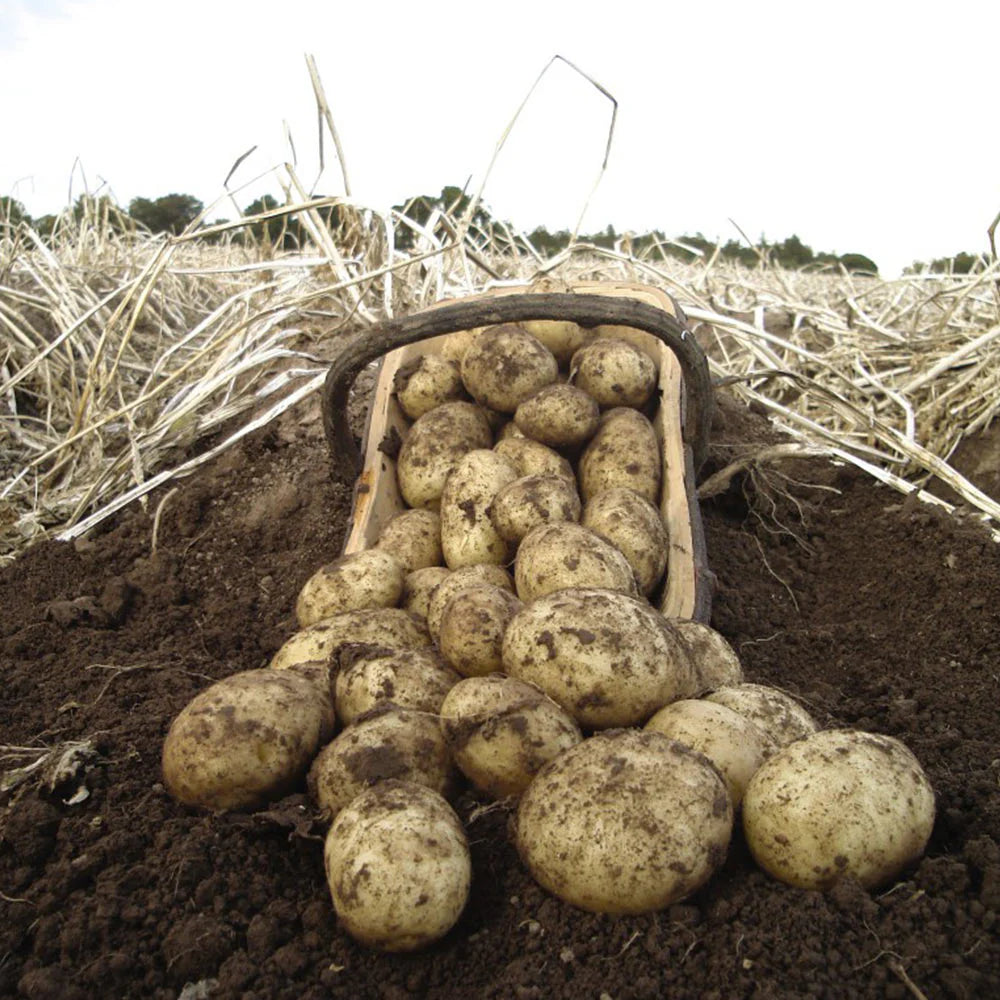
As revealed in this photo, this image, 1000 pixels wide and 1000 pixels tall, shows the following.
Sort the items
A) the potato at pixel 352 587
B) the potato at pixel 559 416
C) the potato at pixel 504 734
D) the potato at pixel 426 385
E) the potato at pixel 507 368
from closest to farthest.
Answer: the potato at pixel 504 734
the potato at pixel 352 587
the potato at pixel 559 416
the potato at pixel 507 368
the potato at pixel 426 385

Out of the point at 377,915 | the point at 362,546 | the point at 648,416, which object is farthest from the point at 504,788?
the point at 648,416

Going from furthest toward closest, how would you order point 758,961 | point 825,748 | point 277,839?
1. point 277,839
2. point 825,748
3. point 758,961

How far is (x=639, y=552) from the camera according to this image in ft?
8.23

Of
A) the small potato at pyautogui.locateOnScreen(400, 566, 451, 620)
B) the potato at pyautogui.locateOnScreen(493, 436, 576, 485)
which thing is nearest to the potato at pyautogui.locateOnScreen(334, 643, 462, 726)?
the small potato at pyautogui.locateOnScreen(400, 566, 451, 620)

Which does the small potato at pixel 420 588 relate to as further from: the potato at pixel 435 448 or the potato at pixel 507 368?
the potato at pixel 507 368

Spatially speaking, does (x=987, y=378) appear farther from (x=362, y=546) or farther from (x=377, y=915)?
(x=377, y=915)

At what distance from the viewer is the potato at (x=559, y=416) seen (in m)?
2.87

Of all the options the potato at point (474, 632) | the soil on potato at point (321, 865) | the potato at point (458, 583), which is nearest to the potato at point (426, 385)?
the soil on potato at point (321, 865)

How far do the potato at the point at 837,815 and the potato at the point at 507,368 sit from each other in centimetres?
161

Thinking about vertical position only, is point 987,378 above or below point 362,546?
above

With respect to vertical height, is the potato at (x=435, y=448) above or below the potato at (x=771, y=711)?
above

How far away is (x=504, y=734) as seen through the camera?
A: 1716 millimetres

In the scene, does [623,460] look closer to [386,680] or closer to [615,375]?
[615,375]

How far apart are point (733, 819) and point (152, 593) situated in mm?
2085
